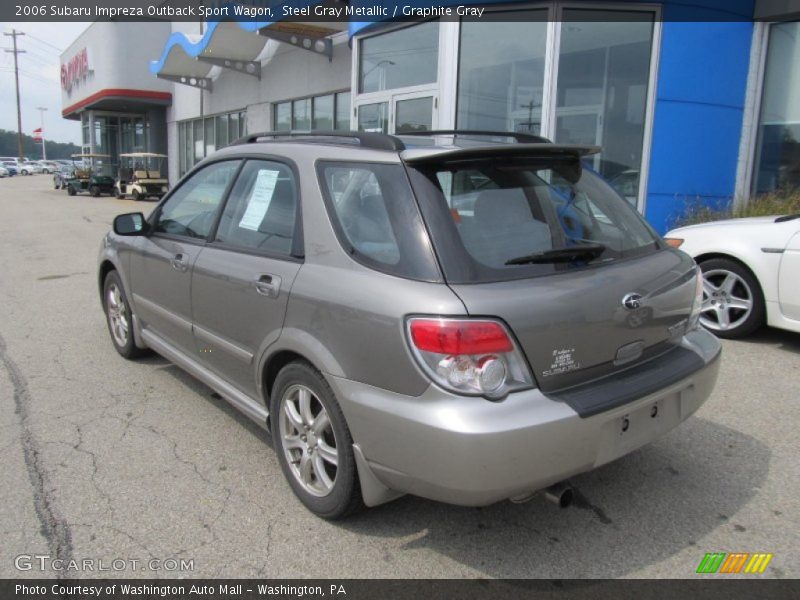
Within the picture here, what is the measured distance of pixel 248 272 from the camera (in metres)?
3.21

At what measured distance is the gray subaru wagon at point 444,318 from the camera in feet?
7.59

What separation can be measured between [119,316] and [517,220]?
3.71 m

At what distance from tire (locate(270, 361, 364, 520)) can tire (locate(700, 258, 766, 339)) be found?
166 inches

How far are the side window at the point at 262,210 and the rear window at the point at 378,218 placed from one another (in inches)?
10.7

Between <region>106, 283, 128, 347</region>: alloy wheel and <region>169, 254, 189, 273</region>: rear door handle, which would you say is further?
<region>106, 283, 128, 347</region>: alloy wheel

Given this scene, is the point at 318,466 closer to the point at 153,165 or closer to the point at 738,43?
the point at 738,43

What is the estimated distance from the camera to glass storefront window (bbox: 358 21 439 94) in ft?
34.3

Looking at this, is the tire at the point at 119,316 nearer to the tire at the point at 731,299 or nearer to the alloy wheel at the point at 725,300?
the alloy wheel at the point at 725,300

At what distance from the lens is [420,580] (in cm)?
252

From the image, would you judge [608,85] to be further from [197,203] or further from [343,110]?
[343,110]

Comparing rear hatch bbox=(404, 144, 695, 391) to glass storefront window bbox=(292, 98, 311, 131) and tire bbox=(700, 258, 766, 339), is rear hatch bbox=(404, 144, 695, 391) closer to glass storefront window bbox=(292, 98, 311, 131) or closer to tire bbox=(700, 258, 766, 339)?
tire bbox=(700, 258, 766, 339)

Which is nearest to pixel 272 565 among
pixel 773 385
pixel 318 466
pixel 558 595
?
pixel 318 466

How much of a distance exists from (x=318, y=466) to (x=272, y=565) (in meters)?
0.47

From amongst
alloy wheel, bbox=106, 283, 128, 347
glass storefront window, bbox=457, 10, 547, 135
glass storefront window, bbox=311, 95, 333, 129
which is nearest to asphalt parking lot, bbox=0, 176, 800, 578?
alloy wheel, bbox=106, 283, 128, 347
